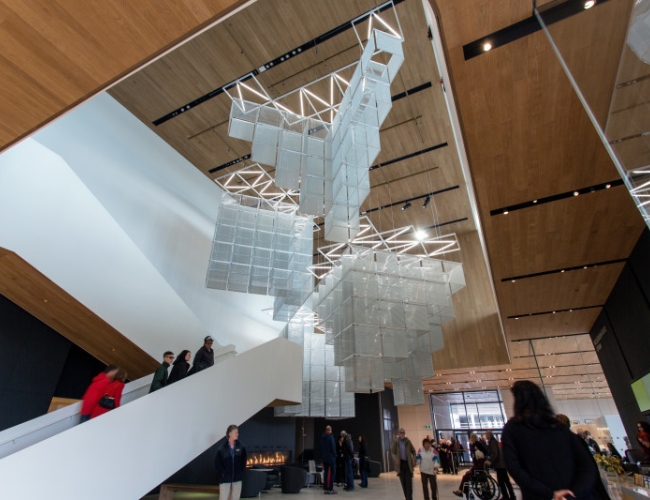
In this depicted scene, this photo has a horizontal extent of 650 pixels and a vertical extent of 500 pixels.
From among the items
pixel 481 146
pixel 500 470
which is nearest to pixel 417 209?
pixel 500 470

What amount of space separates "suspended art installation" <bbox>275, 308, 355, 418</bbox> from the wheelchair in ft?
25.6

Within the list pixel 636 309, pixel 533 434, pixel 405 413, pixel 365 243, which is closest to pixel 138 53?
pixel 533 434

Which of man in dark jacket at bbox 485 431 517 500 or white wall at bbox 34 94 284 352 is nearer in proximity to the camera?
man in dark jacket at bbox 485 431 517 500

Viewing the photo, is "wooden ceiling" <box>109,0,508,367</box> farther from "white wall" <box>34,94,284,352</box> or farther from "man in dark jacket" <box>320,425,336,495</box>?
"man in dark jacket" <box>320,425,336,495</box>

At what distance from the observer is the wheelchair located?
17.7 feet

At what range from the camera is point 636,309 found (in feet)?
22.0

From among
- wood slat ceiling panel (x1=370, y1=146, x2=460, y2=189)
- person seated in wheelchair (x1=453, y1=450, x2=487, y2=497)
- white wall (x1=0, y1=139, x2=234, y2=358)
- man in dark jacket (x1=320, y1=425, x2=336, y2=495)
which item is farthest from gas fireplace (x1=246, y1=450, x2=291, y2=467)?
wood slat ceiling panel (x1=370, y1=146, x2=460, y2=189)

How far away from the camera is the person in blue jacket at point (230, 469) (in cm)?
491

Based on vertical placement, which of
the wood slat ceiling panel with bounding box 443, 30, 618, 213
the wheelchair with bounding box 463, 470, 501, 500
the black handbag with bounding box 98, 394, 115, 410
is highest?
the wood slat ceiling panel with bounding box 443, 30, 618, 213

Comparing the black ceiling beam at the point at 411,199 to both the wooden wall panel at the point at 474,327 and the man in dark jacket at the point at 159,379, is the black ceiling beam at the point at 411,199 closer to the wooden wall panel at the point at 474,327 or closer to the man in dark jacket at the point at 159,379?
the wooden wall panel at the point at 474,327

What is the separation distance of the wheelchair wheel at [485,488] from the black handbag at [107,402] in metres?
5.20

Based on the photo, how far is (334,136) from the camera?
833 centimetres

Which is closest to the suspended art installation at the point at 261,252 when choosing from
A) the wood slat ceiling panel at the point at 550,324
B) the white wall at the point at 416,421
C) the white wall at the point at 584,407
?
the wood slat ceiling panel at the point at 550,324

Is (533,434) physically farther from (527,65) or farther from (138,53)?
(138,53)
